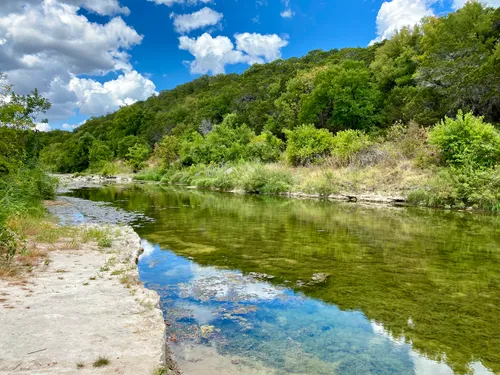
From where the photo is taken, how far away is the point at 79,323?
16.9 ft

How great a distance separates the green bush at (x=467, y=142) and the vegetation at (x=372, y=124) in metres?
0.07

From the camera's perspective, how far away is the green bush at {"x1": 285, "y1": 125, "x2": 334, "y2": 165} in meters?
38.8

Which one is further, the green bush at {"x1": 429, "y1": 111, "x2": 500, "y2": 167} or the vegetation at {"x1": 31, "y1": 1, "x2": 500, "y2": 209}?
the vegetation at {"x1": 31, "y1": 1, "x2": 500, "y2": 209}

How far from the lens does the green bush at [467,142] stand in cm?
2344

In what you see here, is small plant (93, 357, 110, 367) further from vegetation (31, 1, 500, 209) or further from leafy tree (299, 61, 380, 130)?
leafy tree (299, 61, 380, 130)

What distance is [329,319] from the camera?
6.77 metres

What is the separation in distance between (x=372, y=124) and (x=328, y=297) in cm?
Answer: 4451

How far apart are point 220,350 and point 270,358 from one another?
753 millimetres

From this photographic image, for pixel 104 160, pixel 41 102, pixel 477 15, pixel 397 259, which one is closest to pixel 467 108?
pixel 477 15

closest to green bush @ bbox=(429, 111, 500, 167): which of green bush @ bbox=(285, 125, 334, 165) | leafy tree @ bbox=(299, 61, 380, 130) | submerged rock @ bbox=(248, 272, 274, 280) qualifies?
green bush @ bbox=(285, 125, 334, 165)

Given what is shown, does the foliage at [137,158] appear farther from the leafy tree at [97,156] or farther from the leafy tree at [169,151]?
the leafy tree at [169,151]

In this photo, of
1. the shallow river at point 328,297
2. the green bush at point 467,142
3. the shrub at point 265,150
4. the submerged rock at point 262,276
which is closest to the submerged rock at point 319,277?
the shallow river at point 328,297

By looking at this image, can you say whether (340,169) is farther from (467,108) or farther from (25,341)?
(25,341)

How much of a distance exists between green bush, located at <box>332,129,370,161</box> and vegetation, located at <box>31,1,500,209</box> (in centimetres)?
10
